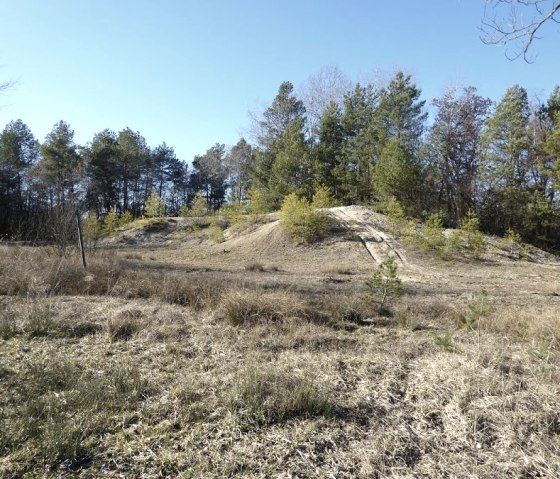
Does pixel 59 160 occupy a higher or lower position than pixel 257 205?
higher

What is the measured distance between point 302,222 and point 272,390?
2254 centimetres

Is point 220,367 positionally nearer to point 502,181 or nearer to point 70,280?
point 70,280

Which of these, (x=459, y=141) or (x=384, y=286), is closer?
(x=384, y=286)

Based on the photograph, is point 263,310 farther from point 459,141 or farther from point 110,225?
point 110,225

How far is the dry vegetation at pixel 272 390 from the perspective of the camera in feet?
9.27

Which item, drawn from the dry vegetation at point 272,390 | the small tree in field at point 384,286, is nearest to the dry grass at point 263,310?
the dry vegetation at point 272,390

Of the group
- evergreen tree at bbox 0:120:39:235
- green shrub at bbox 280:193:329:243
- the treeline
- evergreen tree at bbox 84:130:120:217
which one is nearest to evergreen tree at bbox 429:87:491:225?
the treeline

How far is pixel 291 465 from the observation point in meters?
2.81

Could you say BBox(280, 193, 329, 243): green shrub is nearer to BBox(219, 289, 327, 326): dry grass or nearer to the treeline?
the treeline

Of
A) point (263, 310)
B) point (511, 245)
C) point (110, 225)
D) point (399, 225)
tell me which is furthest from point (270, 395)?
point (110, 225)

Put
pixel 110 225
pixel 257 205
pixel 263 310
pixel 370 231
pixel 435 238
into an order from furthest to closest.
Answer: pixel 110 225, pixel 257 205, pixel 370 231, pixel 435 238, pixel 263 310

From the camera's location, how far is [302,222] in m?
26.0

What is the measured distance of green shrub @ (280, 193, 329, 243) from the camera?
1017 inches

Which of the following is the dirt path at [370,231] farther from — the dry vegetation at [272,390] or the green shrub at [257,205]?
the dry vegetation at [272,390]
